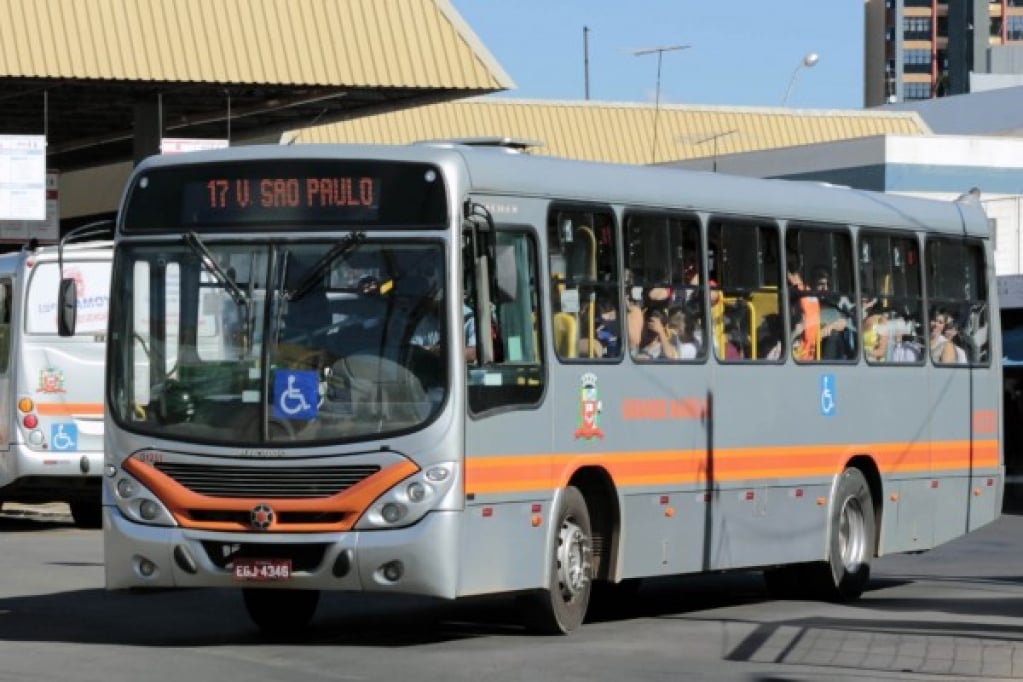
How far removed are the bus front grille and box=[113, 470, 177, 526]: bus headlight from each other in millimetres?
200

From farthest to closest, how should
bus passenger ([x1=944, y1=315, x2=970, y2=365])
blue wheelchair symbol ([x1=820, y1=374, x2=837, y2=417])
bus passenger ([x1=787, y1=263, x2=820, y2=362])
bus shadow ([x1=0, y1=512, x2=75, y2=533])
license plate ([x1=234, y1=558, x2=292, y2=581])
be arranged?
1. bus shadow ([x1=0, y1=512, x2=75, y2=533])
2. bus passenger ([x1=944, y1=315, x2=970, y2=365])
3. blue wheelchair symbol ([x1=820, y1=374, x2=837, y2=417])
4. bus passenger ([x1=787, y1=263, x2=820, y2=362])
5. license plate ([x1=234, y1=558, x2=292, y2=581])

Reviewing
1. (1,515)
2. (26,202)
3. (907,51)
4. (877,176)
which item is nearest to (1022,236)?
(877,176)

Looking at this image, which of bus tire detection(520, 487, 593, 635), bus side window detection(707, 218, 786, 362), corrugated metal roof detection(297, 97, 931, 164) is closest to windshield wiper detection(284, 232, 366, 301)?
bus tire detection(520, 487, 593, 635)

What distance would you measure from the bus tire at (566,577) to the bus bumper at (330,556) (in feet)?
3.67

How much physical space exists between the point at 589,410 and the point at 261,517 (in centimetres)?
232

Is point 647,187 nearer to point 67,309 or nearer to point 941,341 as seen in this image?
point 67,309

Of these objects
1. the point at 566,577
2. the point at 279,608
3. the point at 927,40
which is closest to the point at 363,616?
the point at 279,608

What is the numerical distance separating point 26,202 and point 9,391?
52.0 feet

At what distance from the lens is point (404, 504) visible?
42.8 ft

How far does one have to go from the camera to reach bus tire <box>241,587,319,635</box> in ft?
48.2

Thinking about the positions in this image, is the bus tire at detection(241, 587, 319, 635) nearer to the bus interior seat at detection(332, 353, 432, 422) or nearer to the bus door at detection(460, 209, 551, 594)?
the bus door at detection(460, 209, 551, 594)

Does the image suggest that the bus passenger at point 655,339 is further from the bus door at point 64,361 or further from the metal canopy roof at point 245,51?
the metal canopy roof at point 245,51

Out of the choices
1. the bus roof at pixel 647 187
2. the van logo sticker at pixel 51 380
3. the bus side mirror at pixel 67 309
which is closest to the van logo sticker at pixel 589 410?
the bus roof at pixel 647 187

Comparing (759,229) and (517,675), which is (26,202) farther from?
(517,675)
